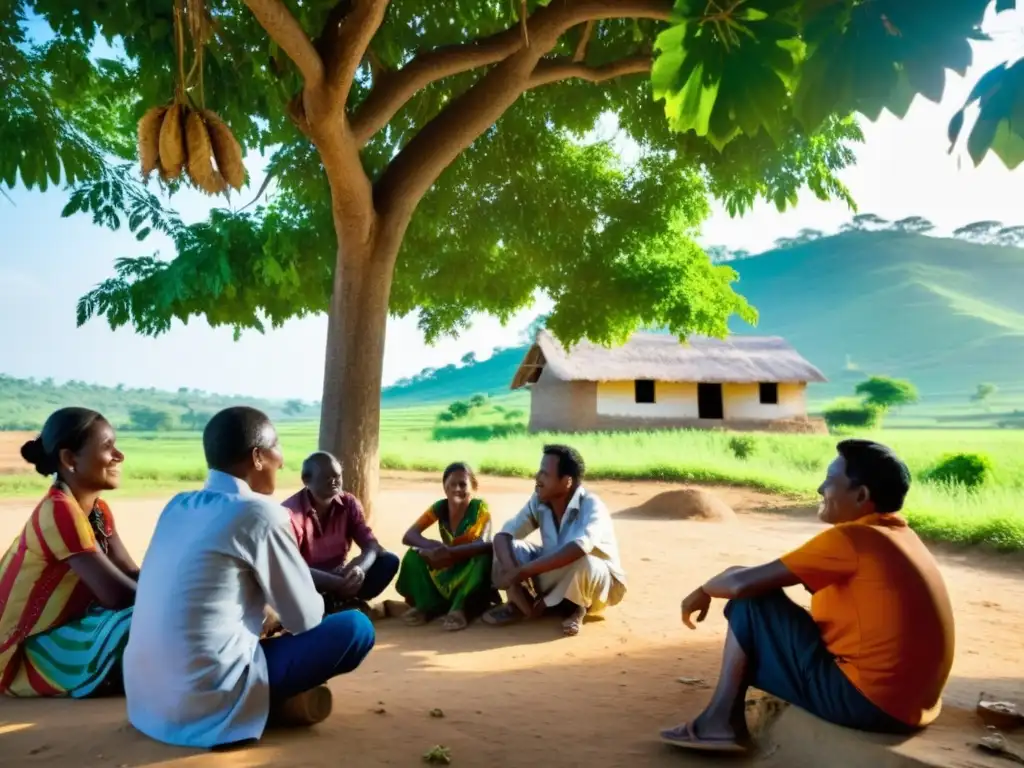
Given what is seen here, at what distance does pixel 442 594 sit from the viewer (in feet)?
19.6

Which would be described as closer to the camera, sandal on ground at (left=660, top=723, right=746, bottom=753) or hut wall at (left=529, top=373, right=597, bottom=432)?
sandal on ground at (left=660, top=723, right=746, bottom=753)

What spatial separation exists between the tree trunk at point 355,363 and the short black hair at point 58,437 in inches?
134

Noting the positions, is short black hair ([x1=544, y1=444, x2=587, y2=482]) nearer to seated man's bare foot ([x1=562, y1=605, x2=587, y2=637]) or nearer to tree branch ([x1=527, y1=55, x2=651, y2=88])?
seated man's bare foot ([x1=562, y1=605, x2=587, y2=637])

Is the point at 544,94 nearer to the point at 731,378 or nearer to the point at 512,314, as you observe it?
the point at 512,314

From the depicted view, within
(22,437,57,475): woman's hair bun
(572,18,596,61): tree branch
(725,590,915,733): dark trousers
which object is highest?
(572,18,596,61): tree branch

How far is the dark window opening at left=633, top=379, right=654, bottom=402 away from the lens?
28.6 m

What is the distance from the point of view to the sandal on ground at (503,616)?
18.9 ft

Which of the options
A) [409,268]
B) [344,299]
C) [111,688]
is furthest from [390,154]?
[111,688]

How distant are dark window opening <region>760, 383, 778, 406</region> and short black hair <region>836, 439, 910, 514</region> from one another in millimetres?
27691

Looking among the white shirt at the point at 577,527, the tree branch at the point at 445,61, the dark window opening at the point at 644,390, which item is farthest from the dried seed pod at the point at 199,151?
the dark window opening at the point at 644,390

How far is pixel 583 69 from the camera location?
765 centimetres

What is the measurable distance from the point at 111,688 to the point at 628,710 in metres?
2.39

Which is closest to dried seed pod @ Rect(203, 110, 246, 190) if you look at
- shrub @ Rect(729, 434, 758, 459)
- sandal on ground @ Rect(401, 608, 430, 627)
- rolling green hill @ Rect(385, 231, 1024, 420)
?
sandal on ground @ Rect(401, 608, 430, 627)

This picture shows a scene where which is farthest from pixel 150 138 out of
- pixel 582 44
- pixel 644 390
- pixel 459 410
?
pixel 459 410
